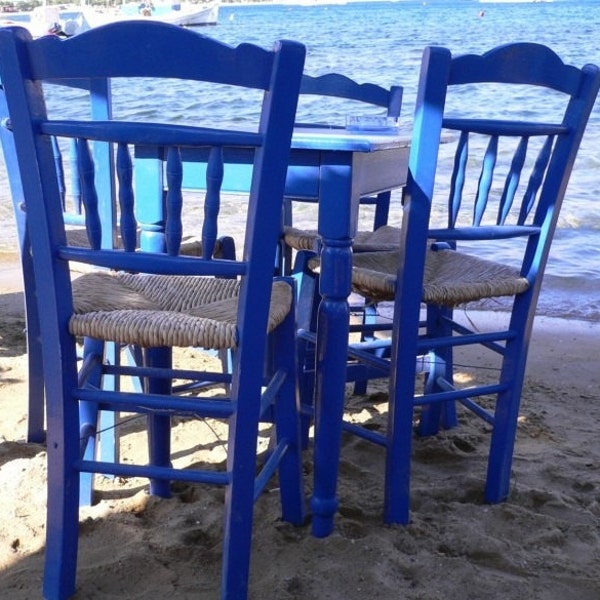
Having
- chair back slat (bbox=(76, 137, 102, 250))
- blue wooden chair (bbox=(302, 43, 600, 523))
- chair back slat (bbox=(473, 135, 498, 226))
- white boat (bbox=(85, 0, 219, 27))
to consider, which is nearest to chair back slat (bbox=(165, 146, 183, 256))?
chair back slat (bbox=(76, 137, 102, 250))

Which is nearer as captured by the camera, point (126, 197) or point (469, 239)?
point (126, 197)

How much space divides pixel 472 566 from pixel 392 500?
10.3 inches

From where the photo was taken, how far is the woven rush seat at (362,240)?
8.69 feet

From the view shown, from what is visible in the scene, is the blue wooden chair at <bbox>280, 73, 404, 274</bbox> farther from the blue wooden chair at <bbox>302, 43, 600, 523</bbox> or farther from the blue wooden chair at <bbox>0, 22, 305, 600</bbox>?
the blue wooden chair at <bbox>0, 22, 305, 600</bbox>

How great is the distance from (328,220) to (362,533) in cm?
73

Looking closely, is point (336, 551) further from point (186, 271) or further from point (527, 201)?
point (527, 201)

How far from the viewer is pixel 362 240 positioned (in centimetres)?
284

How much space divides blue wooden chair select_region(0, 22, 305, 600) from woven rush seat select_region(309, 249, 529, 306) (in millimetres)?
305

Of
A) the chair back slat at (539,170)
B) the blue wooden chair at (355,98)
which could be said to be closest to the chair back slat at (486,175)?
the chair back slat at (539,170)

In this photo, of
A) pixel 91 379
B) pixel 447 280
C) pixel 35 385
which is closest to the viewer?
pixel 91 379

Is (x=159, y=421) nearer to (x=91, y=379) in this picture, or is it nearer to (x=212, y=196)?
(x=91, y=379)

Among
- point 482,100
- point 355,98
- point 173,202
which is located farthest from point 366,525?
point 482,100

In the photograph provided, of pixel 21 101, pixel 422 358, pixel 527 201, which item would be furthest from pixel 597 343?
pixel 21 101

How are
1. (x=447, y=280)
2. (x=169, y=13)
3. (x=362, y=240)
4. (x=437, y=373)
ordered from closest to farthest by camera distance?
(x=447, y=280), (x=437, y=373), (x=362, y=240), (x=169, y=13)
